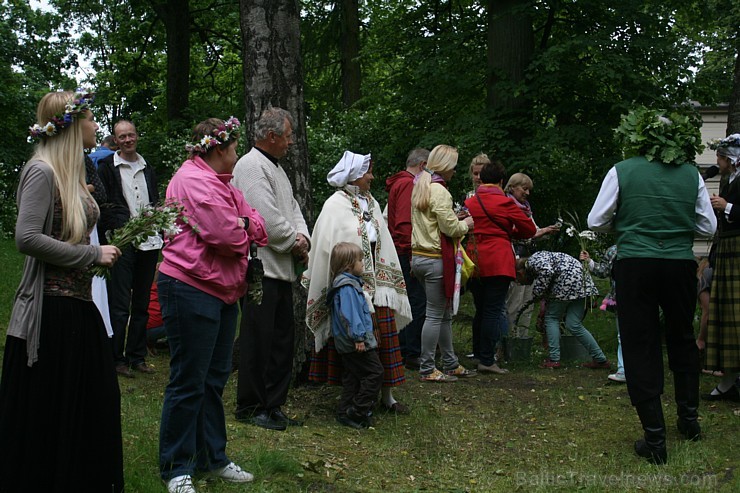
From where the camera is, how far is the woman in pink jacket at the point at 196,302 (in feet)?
14.3

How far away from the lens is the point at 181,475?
4.35m

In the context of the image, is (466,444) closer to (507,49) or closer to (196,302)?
(196,302)

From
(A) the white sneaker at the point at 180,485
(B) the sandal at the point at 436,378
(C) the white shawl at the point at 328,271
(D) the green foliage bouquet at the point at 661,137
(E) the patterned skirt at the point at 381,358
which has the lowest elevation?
(B) the sandal at the point at 436,378

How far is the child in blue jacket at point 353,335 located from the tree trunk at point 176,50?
11.9m

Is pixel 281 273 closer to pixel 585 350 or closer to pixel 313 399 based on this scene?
pixel 313 399

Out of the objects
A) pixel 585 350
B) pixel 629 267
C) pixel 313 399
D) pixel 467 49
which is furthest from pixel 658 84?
pixel 313 399

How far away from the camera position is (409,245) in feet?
28.2

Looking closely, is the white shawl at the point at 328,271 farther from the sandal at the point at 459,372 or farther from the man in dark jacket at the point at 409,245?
the man in dark jacket at the point at 409,245

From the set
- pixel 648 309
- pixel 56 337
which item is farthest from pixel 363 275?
pixel 56 337

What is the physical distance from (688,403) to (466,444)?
1624mm

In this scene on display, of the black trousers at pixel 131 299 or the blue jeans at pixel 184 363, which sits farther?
the black trousers at pixel 131 299

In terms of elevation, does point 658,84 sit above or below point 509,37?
below

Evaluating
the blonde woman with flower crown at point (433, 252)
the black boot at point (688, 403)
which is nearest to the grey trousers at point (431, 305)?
the blonde woman with flower crown at point (433, 252)

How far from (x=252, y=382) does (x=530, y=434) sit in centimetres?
218
